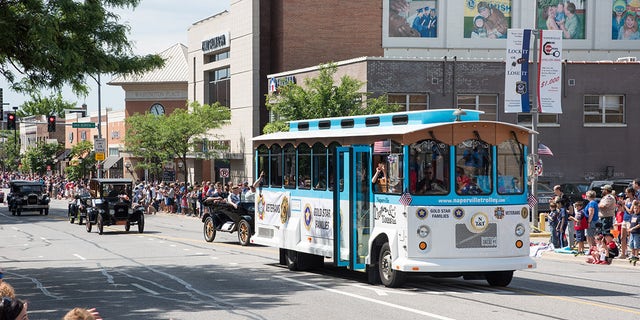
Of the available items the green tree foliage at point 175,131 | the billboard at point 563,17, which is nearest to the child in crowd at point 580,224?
the billboard at point 563,17

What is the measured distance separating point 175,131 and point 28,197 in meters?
11.2

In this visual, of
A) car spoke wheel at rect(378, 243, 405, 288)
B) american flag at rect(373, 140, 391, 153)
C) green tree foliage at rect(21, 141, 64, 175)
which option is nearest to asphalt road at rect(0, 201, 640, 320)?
car spoke wheel at rect(378, 243, 405, 288)

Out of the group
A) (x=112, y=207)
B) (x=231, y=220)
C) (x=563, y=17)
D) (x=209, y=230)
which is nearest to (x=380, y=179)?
(x=231, y=220)

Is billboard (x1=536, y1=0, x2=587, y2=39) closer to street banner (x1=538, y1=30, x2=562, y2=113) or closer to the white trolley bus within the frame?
street banner (x1=538, y1=30, x2=562, y2=113)

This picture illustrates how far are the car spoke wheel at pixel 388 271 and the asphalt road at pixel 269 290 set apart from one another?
0.22 meters

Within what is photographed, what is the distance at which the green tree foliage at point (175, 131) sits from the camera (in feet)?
199

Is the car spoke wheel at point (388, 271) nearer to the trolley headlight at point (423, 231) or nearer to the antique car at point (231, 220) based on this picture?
the trolley headlight at point (423, 231)

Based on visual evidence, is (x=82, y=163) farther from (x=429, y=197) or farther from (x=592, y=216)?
(x=429, y=197)

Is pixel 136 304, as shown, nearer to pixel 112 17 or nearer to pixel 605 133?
pixel 112 17

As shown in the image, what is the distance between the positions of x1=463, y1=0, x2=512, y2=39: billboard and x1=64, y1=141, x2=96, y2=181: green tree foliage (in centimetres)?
4502

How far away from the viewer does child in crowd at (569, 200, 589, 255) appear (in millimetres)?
23316

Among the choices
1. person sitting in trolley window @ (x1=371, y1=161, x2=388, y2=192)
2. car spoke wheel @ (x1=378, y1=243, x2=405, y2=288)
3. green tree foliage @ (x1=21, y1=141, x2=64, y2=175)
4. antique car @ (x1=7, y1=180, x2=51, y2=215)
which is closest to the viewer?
car spoke wheel @ (x1=378, y1=243, x2=405, y2=288)

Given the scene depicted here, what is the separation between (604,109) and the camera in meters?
49.5

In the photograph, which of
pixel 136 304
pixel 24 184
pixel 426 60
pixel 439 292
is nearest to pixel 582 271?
pixel 439 292
